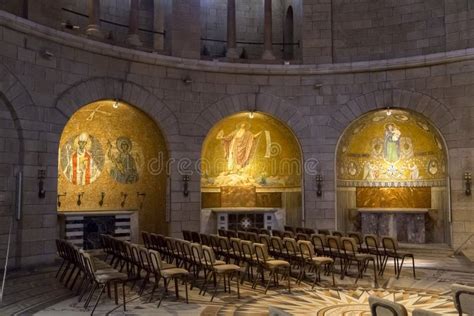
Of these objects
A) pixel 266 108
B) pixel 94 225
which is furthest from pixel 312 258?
pixel 266 108

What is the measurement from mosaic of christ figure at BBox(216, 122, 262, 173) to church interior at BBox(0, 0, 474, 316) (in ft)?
0.16

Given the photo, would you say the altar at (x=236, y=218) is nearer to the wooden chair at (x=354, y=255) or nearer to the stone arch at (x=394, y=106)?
the stone arch at (x=394, y=106)

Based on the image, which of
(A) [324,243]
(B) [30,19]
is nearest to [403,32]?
(A) [324,243]

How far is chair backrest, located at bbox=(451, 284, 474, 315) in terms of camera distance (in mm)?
5430

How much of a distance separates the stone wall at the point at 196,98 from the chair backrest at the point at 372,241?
466cm

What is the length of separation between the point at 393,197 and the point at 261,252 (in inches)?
354

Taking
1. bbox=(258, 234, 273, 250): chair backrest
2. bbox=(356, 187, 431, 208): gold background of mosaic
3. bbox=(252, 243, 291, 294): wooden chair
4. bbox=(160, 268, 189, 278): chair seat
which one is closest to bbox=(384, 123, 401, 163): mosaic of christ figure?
bbox=(356, 187, 431, 208): gold background of mosaic

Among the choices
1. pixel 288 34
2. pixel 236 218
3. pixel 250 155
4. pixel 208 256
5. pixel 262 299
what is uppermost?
pixel 288 34

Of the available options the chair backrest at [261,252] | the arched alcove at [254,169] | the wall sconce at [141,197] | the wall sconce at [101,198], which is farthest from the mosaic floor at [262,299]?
the arched alcove at [254,169]

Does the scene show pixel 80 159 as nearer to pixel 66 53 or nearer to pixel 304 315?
pixel 66 53

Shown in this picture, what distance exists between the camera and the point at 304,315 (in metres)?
8.05

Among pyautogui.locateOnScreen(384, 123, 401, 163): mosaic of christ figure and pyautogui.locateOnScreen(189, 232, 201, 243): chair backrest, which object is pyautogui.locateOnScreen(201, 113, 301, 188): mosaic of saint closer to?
pyautogui.locateOnScreen(384, 123, 401, 163): mosaic of christ figure

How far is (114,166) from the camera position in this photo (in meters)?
16.2

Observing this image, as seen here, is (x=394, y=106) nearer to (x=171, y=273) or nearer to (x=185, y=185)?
(x=185, y=185)
